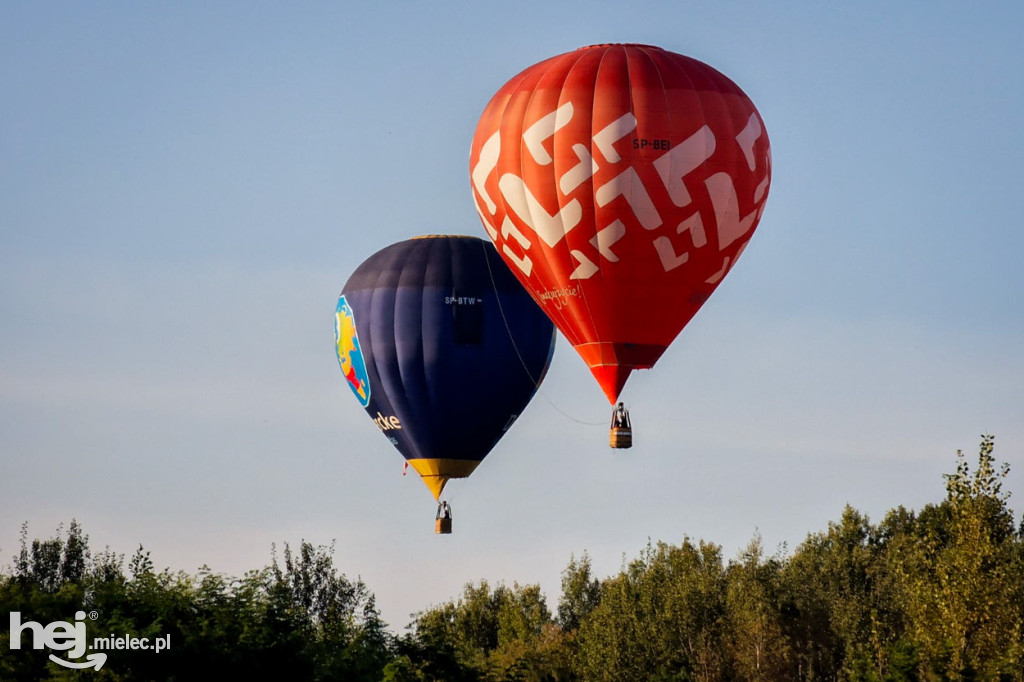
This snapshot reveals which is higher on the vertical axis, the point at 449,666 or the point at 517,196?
the point at 517,196

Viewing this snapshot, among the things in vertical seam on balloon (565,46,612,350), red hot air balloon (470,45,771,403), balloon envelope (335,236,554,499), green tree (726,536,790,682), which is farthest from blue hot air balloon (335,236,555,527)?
green tree (726,536,790,682)

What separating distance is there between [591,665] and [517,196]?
3578cm

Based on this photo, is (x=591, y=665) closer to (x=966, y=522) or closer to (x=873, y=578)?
(x=873, y=578)

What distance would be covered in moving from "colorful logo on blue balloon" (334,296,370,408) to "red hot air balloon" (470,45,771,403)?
11.3 m

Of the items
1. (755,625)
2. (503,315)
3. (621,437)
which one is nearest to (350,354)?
(503,315)

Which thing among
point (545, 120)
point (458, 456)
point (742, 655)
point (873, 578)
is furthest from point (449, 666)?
point (873, 578)

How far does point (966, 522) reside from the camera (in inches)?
1655

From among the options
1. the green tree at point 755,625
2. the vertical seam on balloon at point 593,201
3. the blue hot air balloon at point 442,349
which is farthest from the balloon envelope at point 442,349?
the green tree at point 755,625

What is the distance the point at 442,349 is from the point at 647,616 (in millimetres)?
26818

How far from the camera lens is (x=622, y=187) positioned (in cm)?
3697

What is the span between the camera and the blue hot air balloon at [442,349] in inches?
1898

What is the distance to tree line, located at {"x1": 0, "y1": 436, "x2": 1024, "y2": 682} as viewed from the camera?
125ft

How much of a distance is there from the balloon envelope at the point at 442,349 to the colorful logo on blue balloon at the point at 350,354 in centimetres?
4

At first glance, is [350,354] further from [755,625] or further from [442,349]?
[755,625]
